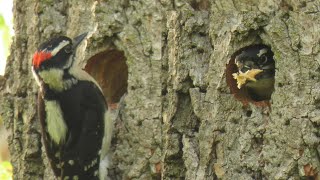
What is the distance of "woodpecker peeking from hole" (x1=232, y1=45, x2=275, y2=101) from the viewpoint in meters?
5.14

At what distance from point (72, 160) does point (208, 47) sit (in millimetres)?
1422

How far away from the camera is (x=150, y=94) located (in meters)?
5.45

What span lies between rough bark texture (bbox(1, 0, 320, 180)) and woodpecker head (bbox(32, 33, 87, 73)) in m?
0.14

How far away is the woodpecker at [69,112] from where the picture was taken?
226 inches

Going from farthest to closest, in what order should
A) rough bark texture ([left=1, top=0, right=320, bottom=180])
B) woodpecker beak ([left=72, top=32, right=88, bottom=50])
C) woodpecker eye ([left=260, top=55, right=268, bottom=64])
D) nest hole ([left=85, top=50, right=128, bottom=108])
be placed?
1. nest hole ([left=85, top=50, right=128, bottom=108])
2. woodpecker beak ([left=72, top=32, right=88, bottom=50])
3. woodpecker eye ([left=260, top=55, right=268, bottom=64])
4. rough bark texture ([left=1, top=0, right=320, bottom=180])

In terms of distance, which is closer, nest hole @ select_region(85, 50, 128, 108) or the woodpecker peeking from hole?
the woodpecker peeking from hole

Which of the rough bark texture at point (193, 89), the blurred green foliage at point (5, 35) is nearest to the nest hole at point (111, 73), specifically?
the rough bark texture at point (193, 89)

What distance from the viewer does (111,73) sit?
20.1 ft

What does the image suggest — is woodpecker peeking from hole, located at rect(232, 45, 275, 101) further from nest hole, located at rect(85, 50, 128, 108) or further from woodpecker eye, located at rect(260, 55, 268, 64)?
nest hole, located at rect(85, 50, 128, 108)

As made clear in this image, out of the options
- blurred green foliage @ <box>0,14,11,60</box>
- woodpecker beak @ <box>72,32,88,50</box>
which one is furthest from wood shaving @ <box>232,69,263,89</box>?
blurred green foliage @ <box>0,14,11,60</box>

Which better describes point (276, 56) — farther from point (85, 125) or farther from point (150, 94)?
point (85, 125)

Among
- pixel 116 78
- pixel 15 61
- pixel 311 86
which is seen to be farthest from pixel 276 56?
pixel 15 61

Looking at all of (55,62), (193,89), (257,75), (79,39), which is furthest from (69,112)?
(257,75)

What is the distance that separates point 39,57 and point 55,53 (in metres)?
0.16
